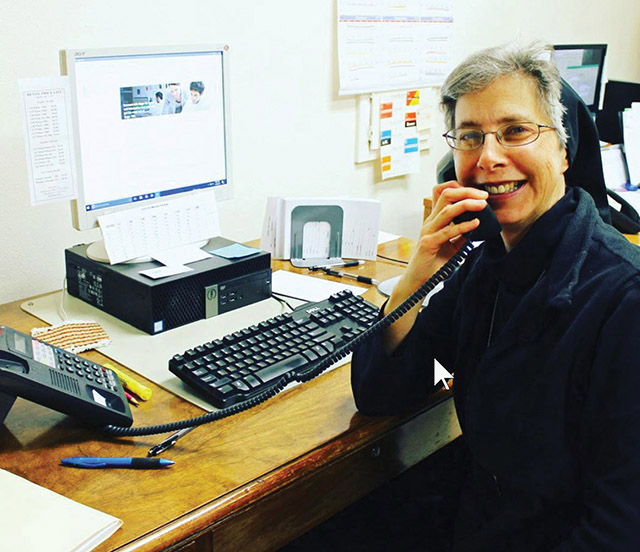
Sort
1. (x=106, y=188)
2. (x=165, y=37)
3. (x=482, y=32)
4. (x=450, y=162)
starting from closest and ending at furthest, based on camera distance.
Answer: (x=450, y=162) → (x=106, y=188) → (x=165, y=37) → (x=482, y=32)

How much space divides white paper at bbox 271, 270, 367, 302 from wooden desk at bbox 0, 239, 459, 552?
342 millimetres

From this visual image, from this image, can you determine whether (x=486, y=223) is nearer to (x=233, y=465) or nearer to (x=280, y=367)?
(x=280, y=367)

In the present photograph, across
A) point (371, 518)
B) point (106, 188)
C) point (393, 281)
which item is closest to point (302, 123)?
point (393, 281)

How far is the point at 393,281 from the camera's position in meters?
1.68

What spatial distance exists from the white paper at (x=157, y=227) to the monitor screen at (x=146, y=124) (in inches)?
1.0

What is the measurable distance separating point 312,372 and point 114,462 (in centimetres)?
32

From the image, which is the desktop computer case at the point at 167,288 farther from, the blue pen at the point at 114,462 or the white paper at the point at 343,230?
the blue pen at the point at 114,462

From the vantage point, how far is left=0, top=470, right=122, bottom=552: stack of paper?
0.80m

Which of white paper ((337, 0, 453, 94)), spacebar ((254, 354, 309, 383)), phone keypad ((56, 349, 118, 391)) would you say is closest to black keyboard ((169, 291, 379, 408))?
spacebar ((254, 354, 309, 383))

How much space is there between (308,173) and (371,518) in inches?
40.4

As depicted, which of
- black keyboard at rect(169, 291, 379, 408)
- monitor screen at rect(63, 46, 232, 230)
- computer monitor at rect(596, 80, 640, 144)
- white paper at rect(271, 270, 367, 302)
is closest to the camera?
black keyboard at rect(169, 291, 379, 408)

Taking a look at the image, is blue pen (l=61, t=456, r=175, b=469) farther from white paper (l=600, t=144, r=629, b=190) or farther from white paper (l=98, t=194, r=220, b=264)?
white paper (l=600, t=144, r=629, b=190)

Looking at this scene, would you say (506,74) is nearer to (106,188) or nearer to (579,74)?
(106,188)

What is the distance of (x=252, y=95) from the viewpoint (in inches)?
77.3
